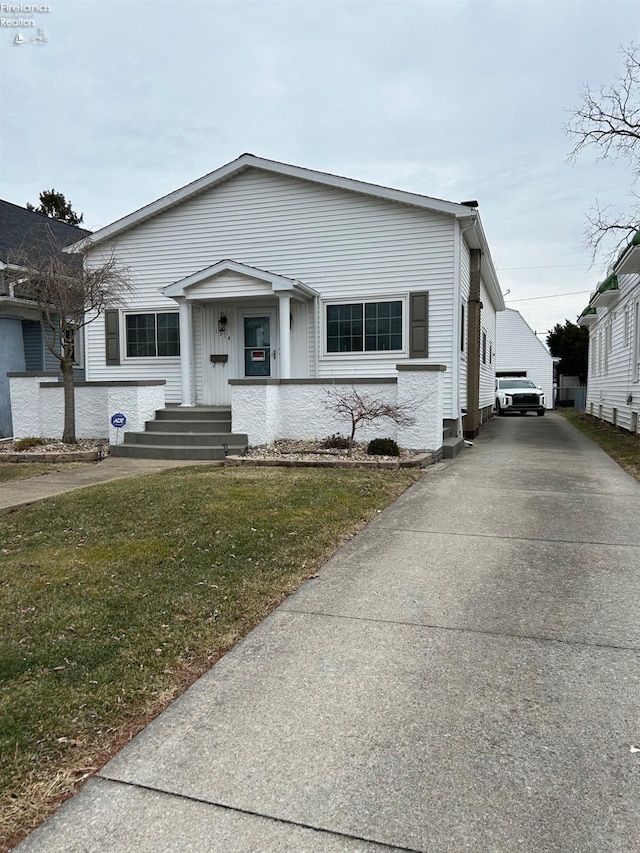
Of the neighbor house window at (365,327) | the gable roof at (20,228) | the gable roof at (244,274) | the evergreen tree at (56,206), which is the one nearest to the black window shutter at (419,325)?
the neighbor house window at (365,327)

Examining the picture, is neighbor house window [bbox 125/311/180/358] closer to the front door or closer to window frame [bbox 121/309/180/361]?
window frame [bbox 121/309/180/361]

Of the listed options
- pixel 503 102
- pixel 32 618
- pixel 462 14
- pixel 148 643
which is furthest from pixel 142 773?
pixel 503 102

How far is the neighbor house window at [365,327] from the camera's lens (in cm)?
1221

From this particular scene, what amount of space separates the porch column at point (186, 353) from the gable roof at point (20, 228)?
457 centimetres

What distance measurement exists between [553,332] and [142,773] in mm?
52620

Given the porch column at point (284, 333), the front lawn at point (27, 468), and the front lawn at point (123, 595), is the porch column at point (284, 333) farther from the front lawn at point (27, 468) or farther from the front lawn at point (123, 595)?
the front lawn at point (123, 595)

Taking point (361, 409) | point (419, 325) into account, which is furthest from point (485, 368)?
point (361, 409)

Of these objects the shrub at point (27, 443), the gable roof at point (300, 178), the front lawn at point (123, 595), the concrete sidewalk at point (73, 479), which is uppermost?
the gable roof at point (300, 178)

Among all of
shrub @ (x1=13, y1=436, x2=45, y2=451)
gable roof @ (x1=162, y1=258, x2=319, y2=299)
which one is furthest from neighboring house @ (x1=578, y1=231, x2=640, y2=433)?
shrub @ (x1=13, y1=436, x2=45, y2=451)

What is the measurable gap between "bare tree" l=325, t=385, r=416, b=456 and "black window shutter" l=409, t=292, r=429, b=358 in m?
2.26

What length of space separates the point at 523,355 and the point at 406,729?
3633cm

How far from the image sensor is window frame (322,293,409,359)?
12062 mm

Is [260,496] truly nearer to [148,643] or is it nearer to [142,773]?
[148,643]

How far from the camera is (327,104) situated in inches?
507
